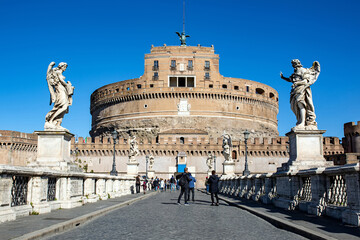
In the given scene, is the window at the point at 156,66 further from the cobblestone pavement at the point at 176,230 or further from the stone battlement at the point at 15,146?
the cobblestone pavement at the point at 176,230

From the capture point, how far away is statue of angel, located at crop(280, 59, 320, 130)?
1015 centimetres

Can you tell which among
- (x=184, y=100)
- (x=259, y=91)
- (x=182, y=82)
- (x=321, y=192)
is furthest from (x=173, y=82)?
(x=321, y=192)

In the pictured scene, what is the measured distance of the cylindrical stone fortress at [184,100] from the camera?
212 feet

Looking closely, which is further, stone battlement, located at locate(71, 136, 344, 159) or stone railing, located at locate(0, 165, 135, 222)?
stone battlement, located at locate(71, 136, 344, 159)

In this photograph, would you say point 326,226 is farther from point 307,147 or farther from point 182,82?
point 182,82

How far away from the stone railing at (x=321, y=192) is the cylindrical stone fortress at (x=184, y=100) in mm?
51338

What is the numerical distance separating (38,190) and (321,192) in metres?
5.42

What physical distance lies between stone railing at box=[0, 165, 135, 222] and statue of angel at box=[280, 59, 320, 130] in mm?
5695

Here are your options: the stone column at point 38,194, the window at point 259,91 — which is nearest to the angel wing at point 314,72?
the stone column at point 38,194

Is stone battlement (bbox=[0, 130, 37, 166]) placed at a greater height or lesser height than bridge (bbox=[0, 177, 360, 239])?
greater

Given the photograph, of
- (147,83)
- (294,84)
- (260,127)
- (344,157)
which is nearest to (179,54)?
(147,83)

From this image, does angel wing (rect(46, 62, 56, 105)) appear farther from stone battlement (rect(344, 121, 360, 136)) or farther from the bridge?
stone battlement (rect(344, 121, 360, 136))

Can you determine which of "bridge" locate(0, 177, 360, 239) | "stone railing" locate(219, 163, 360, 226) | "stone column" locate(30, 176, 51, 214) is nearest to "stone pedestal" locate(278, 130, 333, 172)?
"stone railing" locate(219, 163, 360, 226)

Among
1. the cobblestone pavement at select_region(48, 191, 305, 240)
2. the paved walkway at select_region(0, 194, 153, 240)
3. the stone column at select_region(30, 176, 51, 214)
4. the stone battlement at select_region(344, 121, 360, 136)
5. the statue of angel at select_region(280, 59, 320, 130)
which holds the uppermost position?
the stone battlement at select_region(344, 121, 360, 136)
